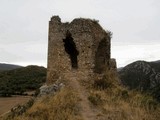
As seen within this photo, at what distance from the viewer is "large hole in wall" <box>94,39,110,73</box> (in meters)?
18.5

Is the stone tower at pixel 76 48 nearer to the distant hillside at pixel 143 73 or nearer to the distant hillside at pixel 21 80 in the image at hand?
the distant hillside at pixel 21 80

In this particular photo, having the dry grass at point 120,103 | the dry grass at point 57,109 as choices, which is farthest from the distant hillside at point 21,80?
the dry grass at point 57,109

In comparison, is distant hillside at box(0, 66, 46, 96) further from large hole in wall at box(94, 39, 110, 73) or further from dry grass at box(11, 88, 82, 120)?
dry grass at box(11, 88, 82, 120)

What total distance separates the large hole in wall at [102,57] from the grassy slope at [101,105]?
0.84m

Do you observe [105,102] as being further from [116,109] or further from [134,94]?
[134,94]

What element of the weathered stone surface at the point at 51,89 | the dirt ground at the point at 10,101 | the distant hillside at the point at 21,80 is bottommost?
the dirt ground at the point at 10,101

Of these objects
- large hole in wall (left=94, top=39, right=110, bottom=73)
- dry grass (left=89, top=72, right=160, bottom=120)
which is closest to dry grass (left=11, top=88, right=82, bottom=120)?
dry grass (left=89, top=72, right=160, bottom=120)

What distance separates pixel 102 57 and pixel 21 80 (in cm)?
3573

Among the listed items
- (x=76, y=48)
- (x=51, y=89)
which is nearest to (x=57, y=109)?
(x=51, y=89)

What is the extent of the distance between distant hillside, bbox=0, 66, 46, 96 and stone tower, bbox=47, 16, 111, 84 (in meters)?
24.4

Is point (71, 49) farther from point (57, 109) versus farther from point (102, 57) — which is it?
point (57, 109)

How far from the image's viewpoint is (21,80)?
53.5 metres

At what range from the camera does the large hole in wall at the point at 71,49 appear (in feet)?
60.0

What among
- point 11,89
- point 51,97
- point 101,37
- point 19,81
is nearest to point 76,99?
point 51,97
